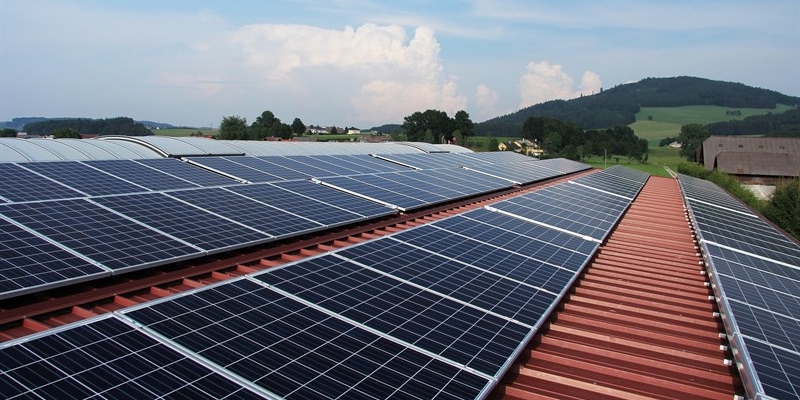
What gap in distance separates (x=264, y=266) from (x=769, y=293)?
11489 millimetres

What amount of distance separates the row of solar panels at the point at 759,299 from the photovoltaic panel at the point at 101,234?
9889 millimetres

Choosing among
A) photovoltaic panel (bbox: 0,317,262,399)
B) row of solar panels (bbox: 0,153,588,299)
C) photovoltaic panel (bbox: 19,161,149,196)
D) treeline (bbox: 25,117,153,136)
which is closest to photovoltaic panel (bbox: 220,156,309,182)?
row of solar panels (bbox: 0,153,588,299)

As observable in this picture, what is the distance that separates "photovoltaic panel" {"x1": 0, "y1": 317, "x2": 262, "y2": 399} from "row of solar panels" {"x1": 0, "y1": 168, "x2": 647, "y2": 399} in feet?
0.06

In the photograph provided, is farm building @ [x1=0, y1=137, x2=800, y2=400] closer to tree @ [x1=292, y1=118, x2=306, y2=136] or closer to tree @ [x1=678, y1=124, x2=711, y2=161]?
tree @ [x1=678, y1=124, x2=711, y2=161]

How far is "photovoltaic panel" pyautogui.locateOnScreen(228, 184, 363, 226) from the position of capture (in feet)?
48.6

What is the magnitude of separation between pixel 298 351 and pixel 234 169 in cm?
1762

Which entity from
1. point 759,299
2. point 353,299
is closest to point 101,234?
point 353,299

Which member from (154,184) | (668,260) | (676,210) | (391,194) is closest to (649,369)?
(668,260)

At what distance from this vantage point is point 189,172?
796 inches

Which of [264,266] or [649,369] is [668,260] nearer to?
[649,369]

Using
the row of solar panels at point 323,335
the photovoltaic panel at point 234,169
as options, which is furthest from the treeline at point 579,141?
the row of solar panels at point 323,335

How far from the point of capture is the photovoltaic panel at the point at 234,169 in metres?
20.9

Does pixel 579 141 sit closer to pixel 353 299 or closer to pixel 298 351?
pixel 353 299

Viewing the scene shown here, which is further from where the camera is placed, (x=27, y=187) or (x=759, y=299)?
(x=27, y=187)
